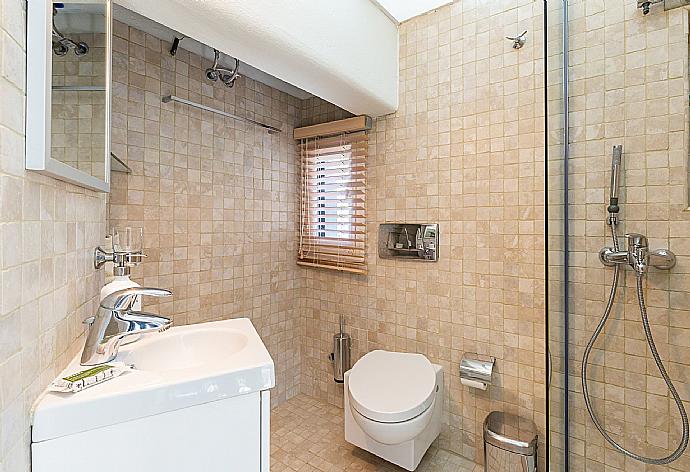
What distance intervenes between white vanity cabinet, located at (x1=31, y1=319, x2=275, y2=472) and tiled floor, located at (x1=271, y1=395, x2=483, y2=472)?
1.21 metres

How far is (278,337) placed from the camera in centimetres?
280

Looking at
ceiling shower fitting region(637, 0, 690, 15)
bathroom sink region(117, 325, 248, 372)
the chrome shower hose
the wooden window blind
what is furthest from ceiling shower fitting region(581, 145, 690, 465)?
the wooden window blind

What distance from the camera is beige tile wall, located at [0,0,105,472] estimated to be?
0.63m

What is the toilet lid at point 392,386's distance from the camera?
171 centimetres

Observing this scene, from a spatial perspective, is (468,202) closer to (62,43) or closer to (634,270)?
(634,270)

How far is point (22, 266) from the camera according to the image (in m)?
0.69

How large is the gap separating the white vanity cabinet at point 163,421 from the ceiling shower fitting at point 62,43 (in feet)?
2.39

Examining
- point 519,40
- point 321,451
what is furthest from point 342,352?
point 519,40

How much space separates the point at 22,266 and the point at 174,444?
52 centimetres

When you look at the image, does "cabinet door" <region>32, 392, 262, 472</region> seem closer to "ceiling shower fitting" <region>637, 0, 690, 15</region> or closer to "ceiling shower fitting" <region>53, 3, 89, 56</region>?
"ceiling shower fitting" <region>53, 3, 89, 56</region>

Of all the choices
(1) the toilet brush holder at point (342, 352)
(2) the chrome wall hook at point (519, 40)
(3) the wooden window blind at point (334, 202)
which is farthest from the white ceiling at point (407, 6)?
(1) the toilet brush holder at point (342, 352)

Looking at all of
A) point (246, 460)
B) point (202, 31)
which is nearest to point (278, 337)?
point (246, 460)

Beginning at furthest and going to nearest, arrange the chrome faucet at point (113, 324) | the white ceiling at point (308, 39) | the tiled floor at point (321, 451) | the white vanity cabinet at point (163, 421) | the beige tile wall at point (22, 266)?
the tiled floor at point (321, 451)
the white ceiling at point (308, 39)
the chrome faucet at point (113, 324)
the white vanity cabinet at point (163, 421)
the beige tile wall at point (22, 266)

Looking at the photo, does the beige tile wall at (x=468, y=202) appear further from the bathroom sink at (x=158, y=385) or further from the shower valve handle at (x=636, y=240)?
the bathroom sink at (x=158, y=385)
